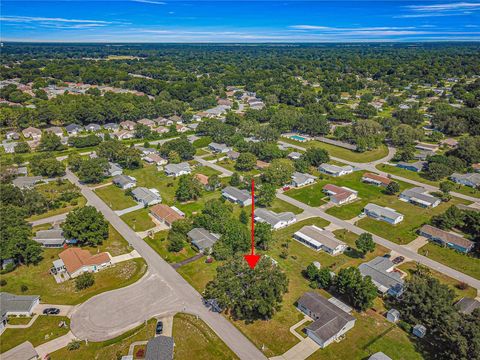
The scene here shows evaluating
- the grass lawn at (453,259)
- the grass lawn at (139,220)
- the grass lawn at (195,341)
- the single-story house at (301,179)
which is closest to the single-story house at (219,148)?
the single-story house at (301,179)

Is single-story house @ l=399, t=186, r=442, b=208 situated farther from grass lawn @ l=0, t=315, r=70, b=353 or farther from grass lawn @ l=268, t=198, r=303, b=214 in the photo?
grass lawn @ l=0, t=315, r=70, b=353

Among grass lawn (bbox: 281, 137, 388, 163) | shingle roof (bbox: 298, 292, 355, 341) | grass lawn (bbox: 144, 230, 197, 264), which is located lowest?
grass lawn (bbox: 144, 230, 197, 264)

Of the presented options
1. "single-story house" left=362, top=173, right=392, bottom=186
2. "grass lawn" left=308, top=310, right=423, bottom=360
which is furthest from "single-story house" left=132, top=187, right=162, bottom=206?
"single-story house" left=362, top=173, right=392, bottom=186

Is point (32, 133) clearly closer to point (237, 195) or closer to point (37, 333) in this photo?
point (237, 195)

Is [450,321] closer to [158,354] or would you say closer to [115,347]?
[158,354]

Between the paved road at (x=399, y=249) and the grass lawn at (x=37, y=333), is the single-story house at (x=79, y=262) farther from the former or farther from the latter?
the paved road at (x=399, y=249)

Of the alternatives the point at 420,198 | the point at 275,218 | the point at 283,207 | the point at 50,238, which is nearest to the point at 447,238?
the point at 420,198
